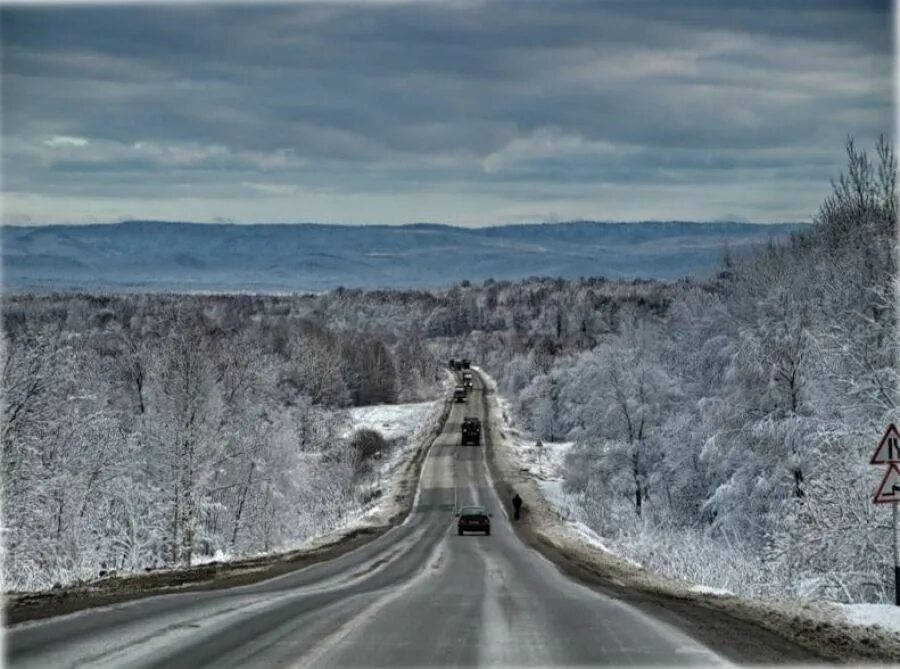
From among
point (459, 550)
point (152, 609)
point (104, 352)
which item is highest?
point (104, 352)

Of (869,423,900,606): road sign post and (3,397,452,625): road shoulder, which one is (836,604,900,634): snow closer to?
(869,423,900,606): road sign post

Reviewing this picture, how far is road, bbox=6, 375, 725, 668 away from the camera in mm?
10961

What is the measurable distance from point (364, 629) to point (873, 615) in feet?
22.7

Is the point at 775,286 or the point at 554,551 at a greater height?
the point at 775,286

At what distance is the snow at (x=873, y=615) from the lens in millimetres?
13672

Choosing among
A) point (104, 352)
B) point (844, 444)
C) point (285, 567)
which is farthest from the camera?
point (104, 352)

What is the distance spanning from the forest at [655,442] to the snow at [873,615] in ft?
22.4

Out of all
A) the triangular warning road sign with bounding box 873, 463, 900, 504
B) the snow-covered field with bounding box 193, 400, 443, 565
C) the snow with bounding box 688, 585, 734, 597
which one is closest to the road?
the snow with bounding box 688, 585, 734, 597

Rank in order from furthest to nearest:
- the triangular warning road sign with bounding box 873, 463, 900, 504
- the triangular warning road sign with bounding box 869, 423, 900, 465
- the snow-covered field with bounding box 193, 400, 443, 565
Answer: the snow-covered field with bounding box 193, 400, 443, 565
the triangular warning road sign with bounding box 873, 463, 900, 504
the triangular warning road sign with bounding box 869, 423, 900, 465

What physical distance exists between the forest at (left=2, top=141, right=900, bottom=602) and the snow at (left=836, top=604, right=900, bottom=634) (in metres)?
6.82

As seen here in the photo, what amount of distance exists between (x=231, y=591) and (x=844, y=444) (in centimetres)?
2018

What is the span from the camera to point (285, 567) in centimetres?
2783

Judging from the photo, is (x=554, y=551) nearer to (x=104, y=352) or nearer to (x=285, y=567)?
(x=285, y=567)

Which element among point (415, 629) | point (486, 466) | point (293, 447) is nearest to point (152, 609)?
point (415, 629)
